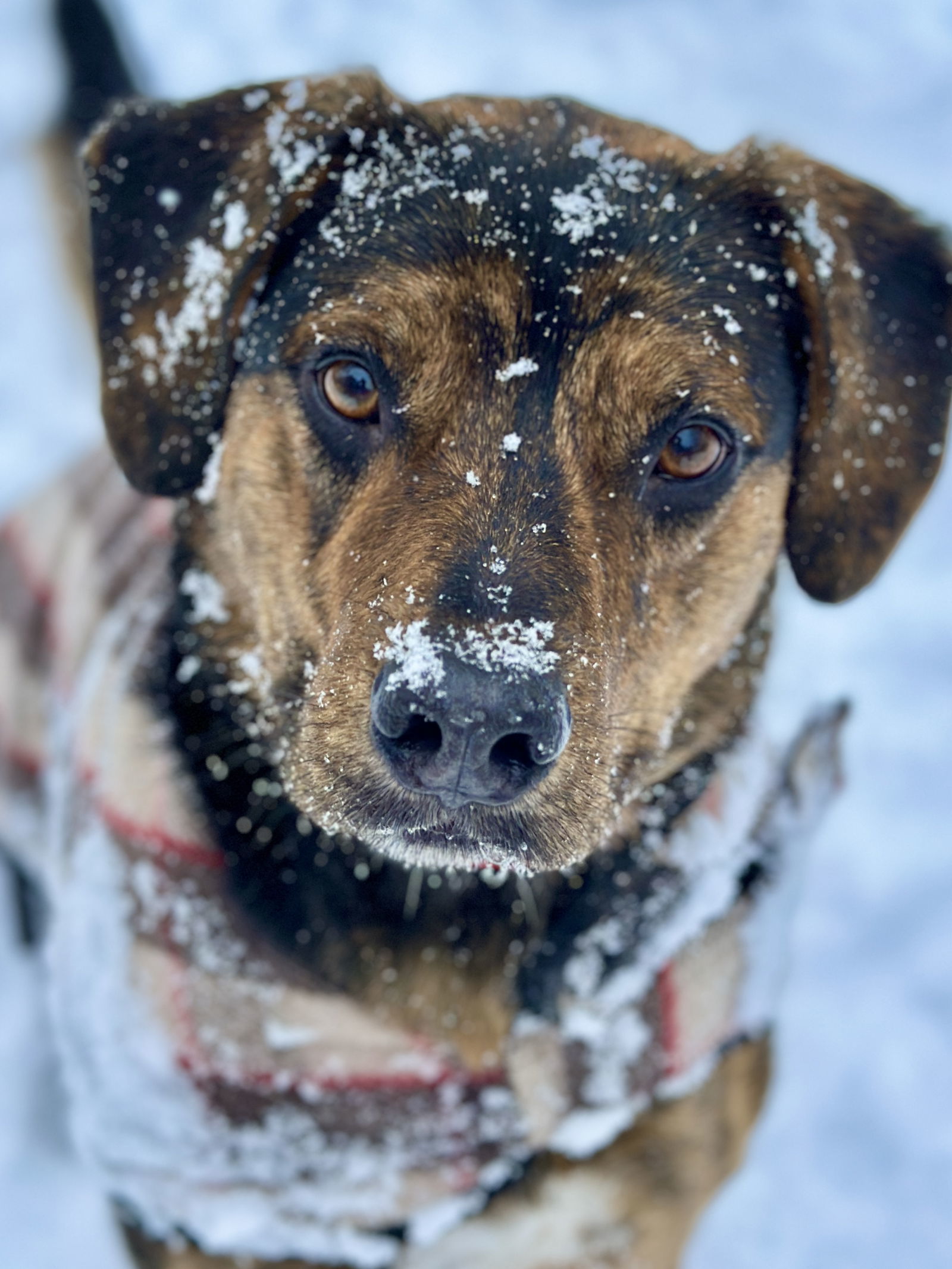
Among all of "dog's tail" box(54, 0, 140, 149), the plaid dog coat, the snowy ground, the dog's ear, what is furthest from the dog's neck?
"dog's tail" box(54, 0, 140, 149)

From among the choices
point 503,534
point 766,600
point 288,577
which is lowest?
point 288,577

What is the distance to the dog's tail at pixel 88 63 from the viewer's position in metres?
3.15

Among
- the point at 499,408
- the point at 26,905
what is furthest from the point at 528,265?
the point at 26,905

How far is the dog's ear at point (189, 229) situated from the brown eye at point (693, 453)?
709mm

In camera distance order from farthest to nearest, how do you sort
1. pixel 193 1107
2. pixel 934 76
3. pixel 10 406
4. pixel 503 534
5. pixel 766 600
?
1. pixel 934 76
2. pixel 10 406
3. pixel 766 600
4. pixel 193 1107
5. pixel 503 534

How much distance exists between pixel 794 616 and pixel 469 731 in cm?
273

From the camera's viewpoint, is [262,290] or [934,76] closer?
[262,290]

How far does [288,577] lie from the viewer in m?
2.01

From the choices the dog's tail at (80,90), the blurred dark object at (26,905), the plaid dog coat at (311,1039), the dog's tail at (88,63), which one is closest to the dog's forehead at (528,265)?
the plaid dog coat at (311,1039)

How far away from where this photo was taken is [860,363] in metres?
2.05

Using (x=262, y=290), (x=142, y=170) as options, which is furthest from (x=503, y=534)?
(x=142, y=170)

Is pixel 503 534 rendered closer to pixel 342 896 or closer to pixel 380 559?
pixel 380 559

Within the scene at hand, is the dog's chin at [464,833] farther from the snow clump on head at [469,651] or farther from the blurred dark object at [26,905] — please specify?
the blurred dark object at [26,905]

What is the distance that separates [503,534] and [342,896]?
80 centimetres
